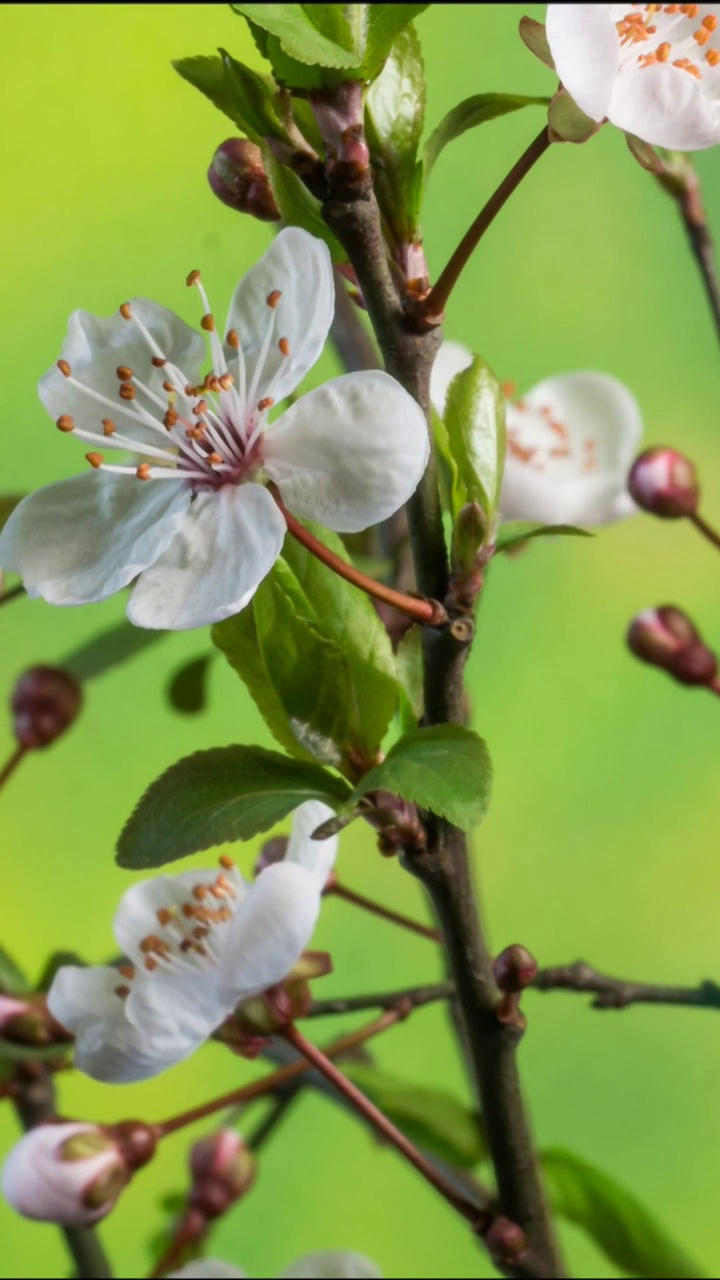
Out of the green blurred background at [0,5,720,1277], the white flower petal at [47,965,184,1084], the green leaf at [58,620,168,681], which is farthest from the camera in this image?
the green blurred background at [0,5,720,1277]

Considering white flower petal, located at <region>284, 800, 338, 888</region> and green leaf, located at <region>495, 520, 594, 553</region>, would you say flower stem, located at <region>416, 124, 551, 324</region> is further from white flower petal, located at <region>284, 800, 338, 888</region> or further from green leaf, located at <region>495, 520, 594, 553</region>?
white flower petal, located at <region>284, 800, 338, 888</region>

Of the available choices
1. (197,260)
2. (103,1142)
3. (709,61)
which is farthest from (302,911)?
(197,260)

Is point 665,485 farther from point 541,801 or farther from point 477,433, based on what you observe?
point 541,801

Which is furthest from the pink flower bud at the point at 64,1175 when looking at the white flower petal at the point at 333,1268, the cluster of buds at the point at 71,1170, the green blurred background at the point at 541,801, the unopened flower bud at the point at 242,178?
the green blurred background at the point at 541,801

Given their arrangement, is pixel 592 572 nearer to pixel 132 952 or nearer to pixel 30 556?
pixel 132 952

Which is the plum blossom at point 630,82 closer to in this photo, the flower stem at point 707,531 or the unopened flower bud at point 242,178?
the unopened flower bud at point 242,178

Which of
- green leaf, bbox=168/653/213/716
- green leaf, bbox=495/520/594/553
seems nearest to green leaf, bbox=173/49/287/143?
green leaf, bbox=495/520/594/553

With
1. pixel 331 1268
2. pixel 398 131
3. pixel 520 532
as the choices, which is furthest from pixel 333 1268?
pixel 398 131
